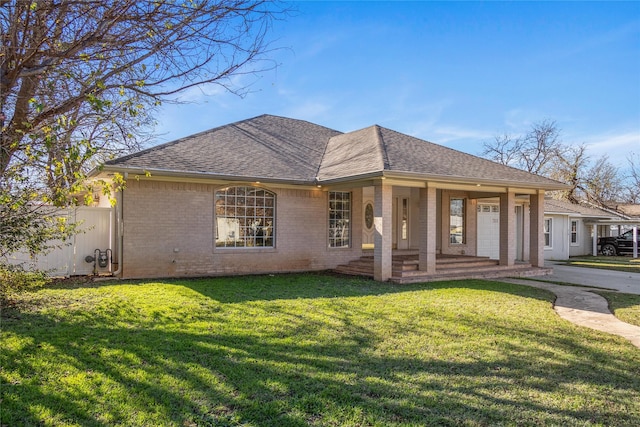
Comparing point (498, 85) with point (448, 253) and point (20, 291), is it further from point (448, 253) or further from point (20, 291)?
point (20, 291)

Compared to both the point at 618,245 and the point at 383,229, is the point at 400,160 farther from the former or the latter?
the point at 618,245

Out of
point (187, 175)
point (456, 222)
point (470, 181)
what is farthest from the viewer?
point (456, 222)

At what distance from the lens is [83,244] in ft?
40.2

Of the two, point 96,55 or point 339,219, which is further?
point 339,219

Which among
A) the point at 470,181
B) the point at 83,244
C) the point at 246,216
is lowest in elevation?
the point at 83,244

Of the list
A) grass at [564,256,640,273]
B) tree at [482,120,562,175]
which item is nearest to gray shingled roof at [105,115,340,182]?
grass at [564,256,640,273]

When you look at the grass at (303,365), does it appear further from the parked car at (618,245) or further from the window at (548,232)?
the parked car at (618,245)

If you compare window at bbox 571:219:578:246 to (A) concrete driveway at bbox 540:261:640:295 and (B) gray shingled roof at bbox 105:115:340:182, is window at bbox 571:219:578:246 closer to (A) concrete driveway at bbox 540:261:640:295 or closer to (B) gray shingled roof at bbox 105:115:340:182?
(A) concrete driveway at bbox 540:261:640:295

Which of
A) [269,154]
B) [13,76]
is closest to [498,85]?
[269,154]

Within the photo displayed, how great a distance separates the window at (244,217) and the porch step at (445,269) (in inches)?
112

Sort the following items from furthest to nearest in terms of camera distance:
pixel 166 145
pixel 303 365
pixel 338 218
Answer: pixel 338 218 < pixel 166 145 < pixel 303 365

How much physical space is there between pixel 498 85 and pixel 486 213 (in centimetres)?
647

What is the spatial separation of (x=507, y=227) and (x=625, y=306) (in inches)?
219

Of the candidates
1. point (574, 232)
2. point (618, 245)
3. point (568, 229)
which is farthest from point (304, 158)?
point (618, 245)
